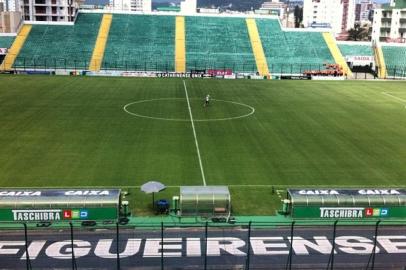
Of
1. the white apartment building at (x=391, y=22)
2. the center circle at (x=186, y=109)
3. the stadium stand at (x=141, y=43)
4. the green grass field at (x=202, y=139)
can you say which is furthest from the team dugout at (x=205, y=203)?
the white apartment building at (x=391, y=22)

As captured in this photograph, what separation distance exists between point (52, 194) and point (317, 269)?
12660 mm

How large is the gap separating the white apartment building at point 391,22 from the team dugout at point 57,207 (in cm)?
12615

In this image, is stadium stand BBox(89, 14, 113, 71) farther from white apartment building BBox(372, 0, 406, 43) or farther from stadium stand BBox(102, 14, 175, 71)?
white apartment building BBox(372, 0, 406, 43)

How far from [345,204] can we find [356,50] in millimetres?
87626

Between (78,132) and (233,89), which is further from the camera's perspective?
(233,89)

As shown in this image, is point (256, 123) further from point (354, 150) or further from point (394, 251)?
point (394, 251)

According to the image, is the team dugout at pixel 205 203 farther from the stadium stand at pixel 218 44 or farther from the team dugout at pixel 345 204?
the stadium stand at pixel 218 44

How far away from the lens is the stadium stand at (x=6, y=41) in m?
91.7

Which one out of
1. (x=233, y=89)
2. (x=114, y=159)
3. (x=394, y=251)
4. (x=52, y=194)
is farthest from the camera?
(x=233, y=89)

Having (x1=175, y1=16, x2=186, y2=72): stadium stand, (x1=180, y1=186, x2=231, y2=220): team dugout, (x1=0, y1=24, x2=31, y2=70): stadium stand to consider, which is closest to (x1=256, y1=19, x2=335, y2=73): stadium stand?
(x1=175, y1=16, x2=186, y2=72): stadium stand

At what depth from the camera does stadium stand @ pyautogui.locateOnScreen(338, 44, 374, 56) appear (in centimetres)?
10288

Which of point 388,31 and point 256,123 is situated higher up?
point 388,31

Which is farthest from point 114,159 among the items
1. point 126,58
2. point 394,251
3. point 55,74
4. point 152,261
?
point 126,58

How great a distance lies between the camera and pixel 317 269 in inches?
741
